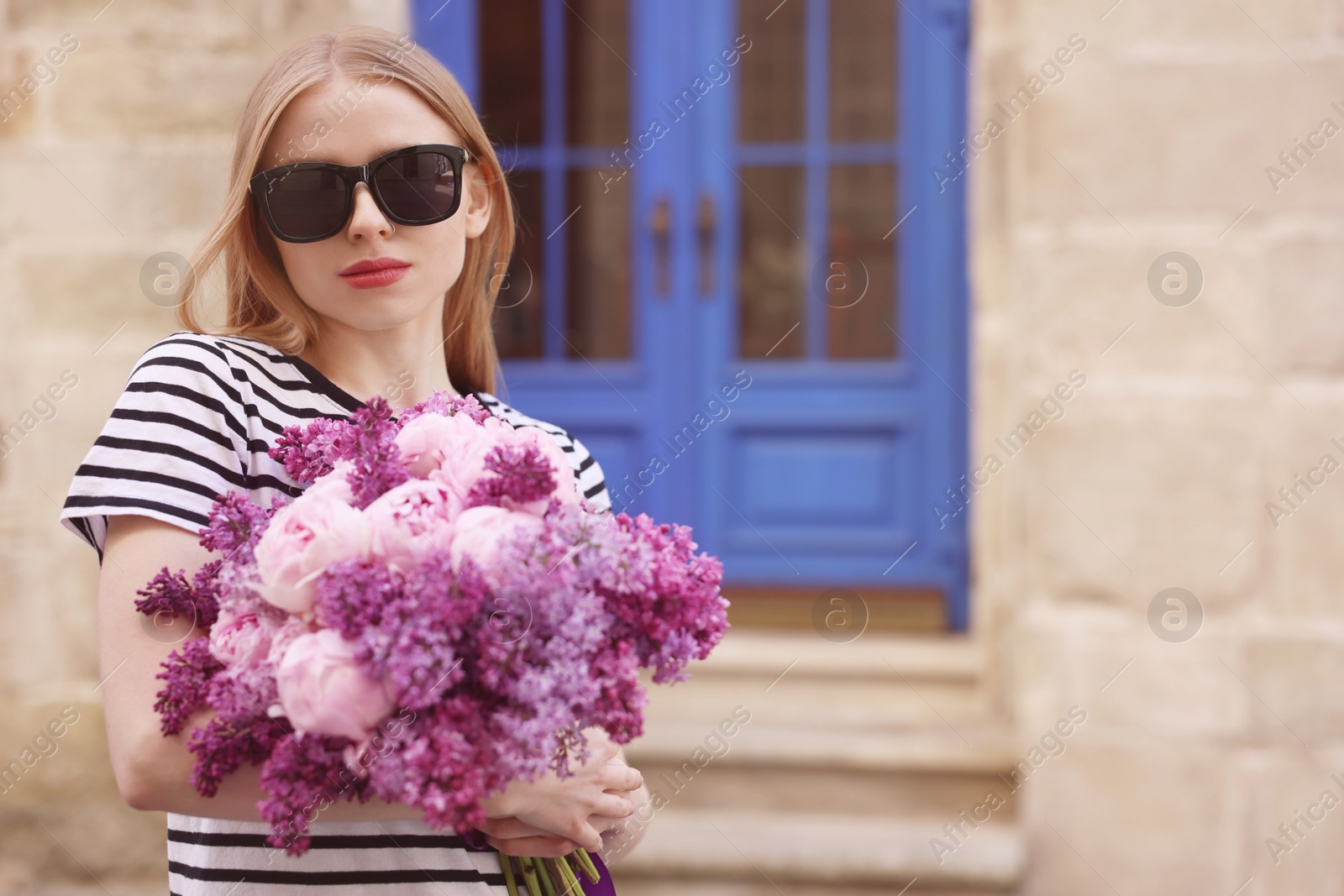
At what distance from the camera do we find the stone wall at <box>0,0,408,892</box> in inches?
116

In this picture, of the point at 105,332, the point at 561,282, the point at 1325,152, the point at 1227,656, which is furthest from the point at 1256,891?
the point at 105,332

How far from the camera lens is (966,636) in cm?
392

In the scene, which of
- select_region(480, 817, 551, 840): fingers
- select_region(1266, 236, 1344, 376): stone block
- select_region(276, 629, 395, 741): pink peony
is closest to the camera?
select_region(276, 629, 395, 741): pink peony

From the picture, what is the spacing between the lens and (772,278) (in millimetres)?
4176

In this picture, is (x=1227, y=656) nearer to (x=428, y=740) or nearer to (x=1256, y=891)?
(x=1256, y=891)

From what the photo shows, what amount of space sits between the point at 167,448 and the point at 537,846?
0.49m

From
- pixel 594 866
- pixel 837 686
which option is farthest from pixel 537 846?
pixel 837 686

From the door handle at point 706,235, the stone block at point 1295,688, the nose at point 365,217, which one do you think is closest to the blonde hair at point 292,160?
the nose at point 365,217

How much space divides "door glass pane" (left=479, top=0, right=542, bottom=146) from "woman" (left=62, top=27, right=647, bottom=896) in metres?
3.02

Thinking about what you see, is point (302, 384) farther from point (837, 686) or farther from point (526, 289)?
point (526, 289)

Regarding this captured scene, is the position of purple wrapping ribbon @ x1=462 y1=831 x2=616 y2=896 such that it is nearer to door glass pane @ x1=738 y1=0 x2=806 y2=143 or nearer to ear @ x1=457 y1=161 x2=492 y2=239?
ear @ x1=457 y1=161 x2=492 y2=239

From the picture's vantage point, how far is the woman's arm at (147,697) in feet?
2.84

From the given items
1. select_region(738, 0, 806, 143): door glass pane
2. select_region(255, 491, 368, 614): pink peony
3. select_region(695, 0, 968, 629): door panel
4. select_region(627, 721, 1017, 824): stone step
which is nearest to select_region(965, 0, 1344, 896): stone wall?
select_region(627, 721, 1017, 824): stone step

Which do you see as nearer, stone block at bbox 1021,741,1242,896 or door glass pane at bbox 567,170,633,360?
stone block at bbox 1021,741,1242,896
